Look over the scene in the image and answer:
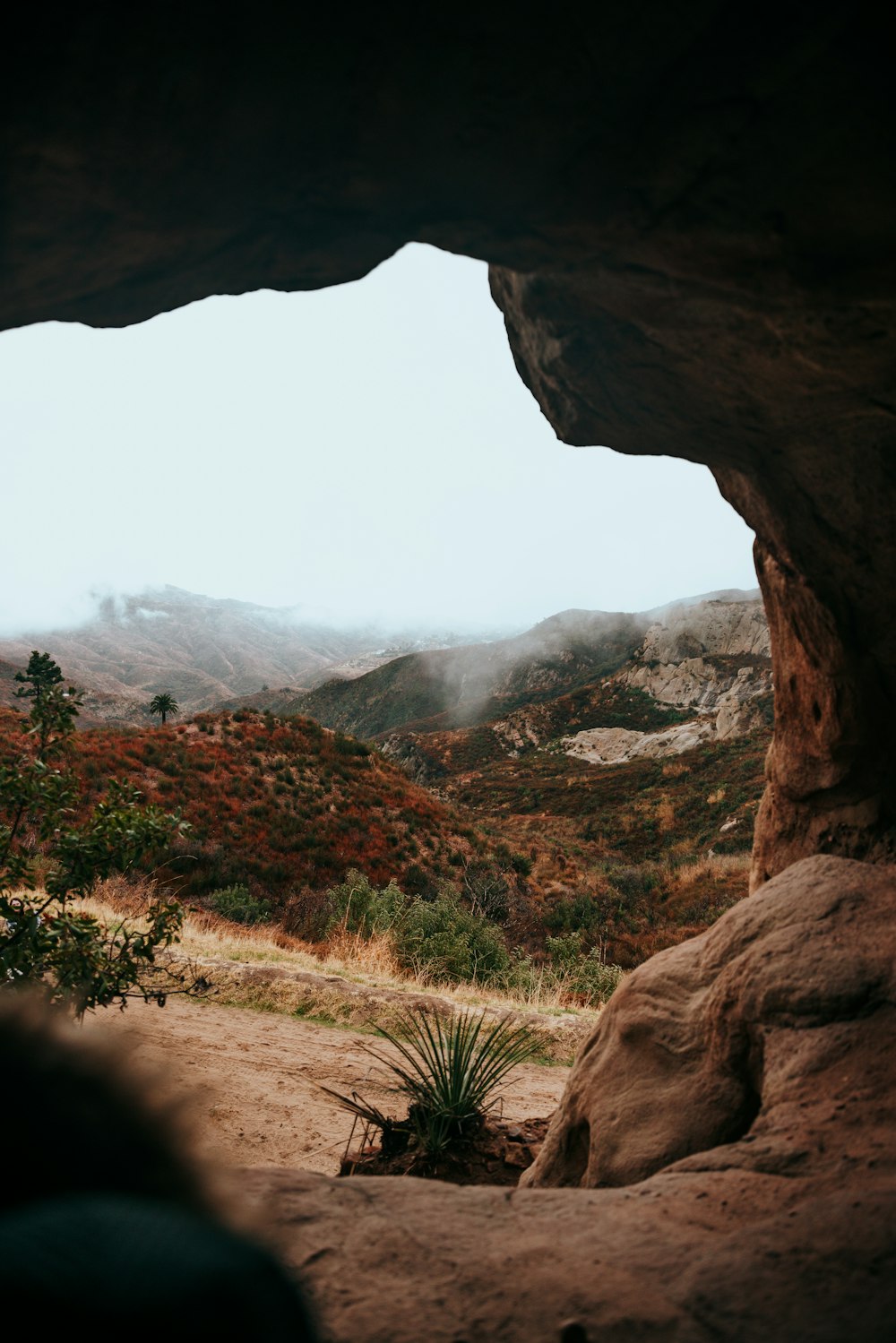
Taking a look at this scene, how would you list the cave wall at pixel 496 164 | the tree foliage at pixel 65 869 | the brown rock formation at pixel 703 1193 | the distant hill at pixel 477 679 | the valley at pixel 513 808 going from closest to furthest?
the brown rock formation at pixel 703 1193 → the cave wall at pixel 496 164 → the tree foliage at pixel 65 869 → the valley at pixel 513 808 → the distant hill at pixel 477 679

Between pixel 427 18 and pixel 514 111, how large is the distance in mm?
354

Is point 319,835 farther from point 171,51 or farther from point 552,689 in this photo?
point 552,689

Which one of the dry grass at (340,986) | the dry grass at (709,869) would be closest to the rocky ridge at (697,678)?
the dry grass at (709,869)

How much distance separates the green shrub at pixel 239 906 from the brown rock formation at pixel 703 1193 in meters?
14.4

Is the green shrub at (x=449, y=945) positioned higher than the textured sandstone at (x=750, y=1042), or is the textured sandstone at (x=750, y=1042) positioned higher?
the textured sandstone at (x=750, y=1042)

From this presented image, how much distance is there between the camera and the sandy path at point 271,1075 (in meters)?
6.71

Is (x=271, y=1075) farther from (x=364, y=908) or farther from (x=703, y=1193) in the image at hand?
(x=364, y=908)

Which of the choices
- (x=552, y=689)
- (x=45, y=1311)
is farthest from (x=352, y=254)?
(x=552, y=689)

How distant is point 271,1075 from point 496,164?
26.4 feet

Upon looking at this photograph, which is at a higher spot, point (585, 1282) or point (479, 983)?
point (585, 1282)

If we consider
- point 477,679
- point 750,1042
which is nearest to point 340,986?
point 750,1042

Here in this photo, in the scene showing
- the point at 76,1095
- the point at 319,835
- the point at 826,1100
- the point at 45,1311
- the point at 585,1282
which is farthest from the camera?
the point at 319,835

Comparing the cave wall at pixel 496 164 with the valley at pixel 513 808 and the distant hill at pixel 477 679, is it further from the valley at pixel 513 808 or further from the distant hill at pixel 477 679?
the distant hill at pixel 477 679

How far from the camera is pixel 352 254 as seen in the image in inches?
120
